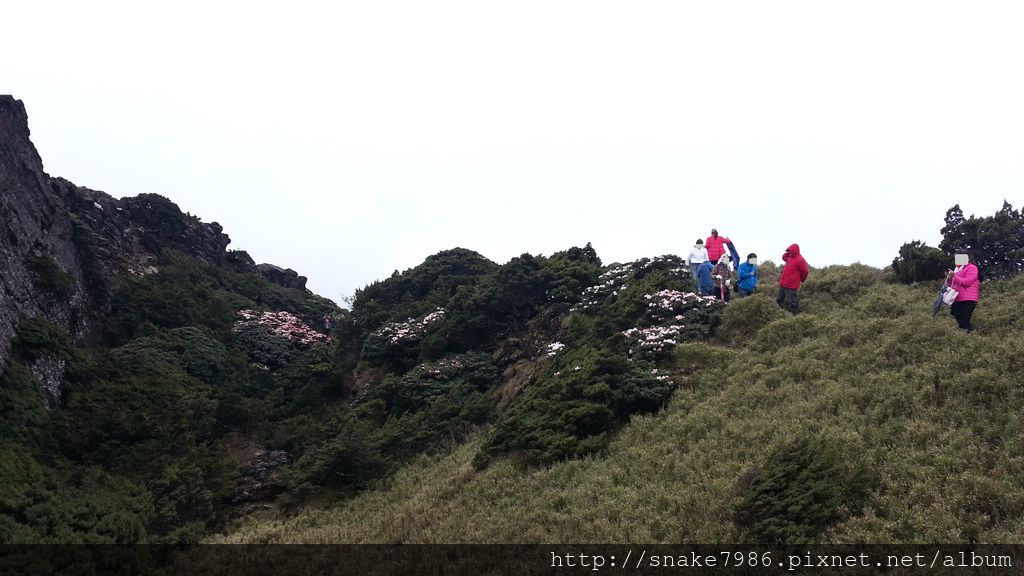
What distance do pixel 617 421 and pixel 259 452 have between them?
1180 centimetres

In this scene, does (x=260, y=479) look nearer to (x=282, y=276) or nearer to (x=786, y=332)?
(x=786, y=332)

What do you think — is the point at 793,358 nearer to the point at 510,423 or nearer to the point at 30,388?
the point at 510,423

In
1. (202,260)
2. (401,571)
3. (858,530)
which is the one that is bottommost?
(401,571)

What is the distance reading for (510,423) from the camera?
A: 13.9 meters

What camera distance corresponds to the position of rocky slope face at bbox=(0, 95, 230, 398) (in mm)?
17766

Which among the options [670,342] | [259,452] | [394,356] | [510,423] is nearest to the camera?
[510,423]

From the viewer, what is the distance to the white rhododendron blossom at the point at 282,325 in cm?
2818

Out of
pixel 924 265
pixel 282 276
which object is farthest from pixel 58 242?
pixel 924 265

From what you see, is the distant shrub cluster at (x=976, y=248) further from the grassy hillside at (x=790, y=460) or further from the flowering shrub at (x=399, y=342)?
the flowering shrub at (x=399, y=342)

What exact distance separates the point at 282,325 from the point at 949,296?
1054 inches

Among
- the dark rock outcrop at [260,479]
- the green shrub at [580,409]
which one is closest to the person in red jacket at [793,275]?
the green shrub at [580,409]

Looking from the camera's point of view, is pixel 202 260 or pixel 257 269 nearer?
pixel 202 260

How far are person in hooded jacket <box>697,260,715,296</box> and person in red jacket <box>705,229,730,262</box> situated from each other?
10.5 inches

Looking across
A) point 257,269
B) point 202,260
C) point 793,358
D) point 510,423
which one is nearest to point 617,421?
point 510,423
